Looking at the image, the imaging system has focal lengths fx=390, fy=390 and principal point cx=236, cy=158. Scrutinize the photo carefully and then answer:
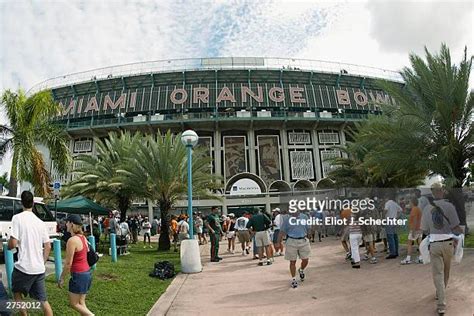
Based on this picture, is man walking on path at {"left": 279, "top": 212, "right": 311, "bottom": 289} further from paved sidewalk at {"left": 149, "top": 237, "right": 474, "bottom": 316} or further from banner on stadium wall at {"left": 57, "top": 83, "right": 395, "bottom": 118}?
banner on stadium wall at {"left": 57, "top": 83, "right": 395, "bottom": 118}

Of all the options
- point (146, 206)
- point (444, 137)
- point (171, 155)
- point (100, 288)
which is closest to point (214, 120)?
point (146, 206)

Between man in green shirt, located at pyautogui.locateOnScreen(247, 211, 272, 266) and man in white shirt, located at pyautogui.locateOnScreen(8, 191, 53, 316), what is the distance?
7.34 meters

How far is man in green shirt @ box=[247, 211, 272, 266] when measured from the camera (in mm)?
11359

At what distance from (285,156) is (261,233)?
2925cm

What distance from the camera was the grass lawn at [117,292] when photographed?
636cm

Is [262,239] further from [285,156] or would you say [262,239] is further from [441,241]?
[285,156]

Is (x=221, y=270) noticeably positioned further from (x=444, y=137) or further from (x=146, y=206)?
(x=146, y=206)

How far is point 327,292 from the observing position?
7168 mm

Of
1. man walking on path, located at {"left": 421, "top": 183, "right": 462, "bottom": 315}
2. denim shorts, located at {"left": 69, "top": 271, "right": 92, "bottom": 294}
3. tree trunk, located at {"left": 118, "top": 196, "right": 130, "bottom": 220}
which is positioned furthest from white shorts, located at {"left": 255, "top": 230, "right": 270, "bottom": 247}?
tree trunk, located at {"left": 118, "top": 196, "right": 130, "bottom": 220}

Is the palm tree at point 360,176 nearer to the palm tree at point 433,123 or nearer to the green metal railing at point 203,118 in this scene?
the palm tree at point 433,123

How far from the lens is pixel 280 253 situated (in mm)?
13641

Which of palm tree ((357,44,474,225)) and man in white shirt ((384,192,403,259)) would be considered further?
palm tree ((357,44,474,225))

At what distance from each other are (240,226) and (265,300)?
7.29 metres

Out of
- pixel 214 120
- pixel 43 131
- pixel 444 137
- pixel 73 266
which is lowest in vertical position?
pixel 73 266
